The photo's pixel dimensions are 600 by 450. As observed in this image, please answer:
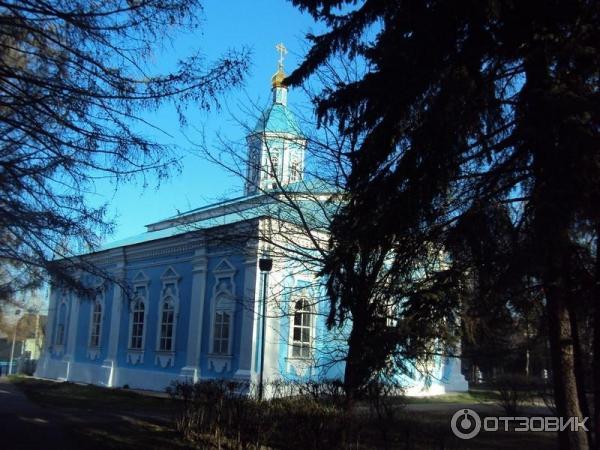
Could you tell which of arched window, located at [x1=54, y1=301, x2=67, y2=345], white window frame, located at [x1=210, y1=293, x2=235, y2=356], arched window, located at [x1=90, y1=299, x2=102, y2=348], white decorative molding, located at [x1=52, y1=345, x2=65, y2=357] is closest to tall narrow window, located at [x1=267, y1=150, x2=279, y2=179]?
white window frame, located at [x1=210, y1=293, x2=235, y2=356]

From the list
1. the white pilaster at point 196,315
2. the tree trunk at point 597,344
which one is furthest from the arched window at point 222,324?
the tree trunk at point 597,344

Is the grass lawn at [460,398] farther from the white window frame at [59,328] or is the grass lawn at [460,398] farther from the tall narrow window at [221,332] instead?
the white window frame at [59,328]

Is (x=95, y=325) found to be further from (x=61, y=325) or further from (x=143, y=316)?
(x=61, y=325)

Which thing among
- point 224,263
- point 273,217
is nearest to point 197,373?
point 224,263

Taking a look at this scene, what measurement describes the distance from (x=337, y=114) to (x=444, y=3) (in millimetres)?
2151

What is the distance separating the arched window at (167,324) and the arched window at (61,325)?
1079 cm

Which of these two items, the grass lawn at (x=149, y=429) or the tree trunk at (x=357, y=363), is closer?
the grass lawn at (x=149, y=429)

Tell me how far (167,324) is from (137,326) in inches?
103

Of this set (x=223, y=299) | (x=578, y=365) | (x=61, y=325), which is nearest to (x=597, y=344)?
(x=578, y=365)

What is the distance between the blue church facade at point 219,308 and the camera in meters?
14.3

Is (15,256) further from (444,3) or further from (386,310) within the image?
(444,3)

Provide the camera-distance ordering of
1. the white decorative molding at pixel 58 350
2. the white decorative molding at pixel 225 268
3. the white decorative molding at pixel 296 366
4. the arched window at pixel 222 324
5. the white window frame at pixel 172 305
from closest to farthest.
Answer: the white decorative molding at pixel 296 366 < the arched window at pixel 222 324 < the white decorative molding at pixel 225 268 < the white window frame at pixel 172 305 < the white decorative molding at pixel 58 350

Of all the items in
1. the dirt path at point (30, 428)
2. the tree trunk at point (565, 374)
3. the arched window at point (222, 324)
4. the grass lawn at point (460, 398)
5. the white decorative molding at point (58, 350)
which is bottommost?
the dirt path at point (30, 428)

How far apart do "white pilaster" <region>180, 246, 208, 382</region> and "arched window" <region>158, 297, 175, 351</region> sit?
1655mm
